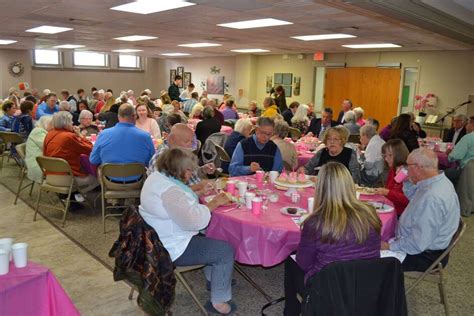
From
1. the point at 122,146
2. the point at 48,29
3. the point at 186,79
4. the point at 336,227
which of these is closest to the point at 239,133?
the point at 122,146

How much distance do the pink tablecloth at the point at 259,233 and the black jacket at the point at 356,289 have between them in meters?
0.56

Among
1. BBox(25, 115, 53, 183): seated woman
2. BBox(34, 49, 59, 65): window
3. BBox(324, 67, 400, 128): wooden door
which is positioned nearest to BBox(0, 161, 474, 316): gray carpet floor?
BBox(25, 115, 53, 183): seated woman

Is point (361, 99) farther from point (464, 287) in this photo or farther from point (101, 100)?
point (464, 287)

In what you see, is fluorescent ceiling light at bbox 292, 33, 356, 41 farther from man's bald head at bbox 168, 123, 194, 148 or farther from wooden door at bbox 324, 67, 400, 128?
man's bald head at bbox 168, 123, 194, 148

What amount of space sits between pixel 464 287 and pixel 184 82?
15322 millimetres

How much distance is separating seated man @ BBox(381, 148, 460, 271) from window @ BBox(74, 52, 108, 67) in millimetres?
16100

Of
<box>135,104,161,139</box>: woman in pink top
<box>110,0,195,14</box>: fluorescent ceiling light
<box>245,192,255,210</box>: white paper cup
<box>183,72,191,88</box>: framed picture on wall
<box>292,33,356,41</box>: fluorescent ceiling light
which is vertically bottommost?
<box>245,192,255,210</box>: white paper cup

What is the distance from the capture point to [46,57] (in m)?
15.7

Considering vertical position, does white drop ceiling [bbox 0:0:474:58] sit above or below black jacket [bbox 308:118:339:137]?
above

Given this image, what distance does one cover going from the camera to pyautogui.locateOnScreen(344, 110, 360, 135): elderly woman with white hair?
721cm

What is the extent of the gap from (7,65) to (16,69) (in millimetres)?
304

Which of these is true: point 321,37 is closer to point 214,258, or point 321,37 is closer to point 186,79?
point 214,258

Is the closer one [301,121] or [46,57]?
[301,121]

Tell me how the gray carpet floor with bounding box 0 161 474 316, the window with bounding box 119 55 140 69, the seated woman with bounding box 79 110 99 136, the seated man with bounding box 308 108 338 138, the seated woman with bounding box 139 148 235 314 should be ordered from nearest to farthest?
the seated woman with bounding box 139 148 235 314 → the gray carpet floor with bounding box 0 161 474 316 → the seated woman with bounding box 79 110 99 136 → the seated man with bounding box 308 108 338 138 → the window with bounding box 119 55 140 69
